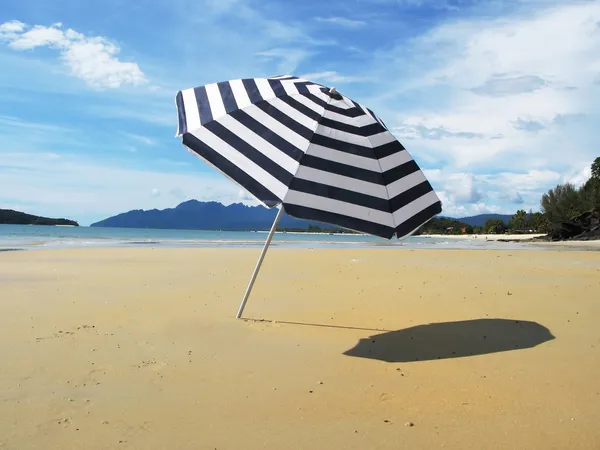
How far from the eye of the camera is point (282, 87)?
5500mm

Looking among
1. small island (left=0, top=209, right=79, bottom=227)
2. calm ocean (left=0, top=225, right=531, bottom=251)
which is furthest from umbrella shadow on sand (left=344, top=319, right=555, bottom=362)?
small island (left=0, top=209, right=79, bottom=227)

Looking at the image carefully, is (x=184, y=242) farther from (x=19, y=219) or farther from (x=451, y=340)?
(x=19, y=219)

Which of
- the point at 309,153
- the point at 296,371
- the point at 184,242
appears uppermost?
the point at 309,153

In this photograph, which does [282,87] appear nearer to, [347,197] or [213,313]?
[347,197]

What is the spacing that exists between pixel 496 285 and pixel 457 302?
258cm

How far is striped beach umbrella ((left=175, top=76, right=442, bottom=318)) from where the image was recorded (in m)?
4.79

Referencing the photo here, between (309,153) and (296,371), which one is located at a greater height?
(309,153)

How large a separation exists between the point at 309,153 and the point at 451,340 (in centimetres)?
262

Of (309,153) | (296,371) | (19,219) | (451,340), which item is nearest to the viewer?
(296,371)

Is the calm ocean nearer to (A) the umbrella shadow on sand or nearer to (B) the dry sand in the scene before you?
(B) the dry sand

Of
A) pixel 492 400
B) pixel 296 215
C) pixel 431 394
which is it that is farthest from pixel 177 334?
pixel 492 400

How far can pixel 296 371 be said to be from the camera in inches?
173

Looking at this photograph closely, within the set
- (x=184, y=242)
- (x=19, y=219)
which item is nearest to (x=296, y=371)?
(x=184, y=242)

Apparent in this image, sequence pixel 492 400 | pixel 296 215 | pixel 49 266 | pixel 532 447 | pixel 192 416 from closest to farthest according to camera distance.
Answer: pixel 532 447 → pixel 192 416 → pixel 492 400 → pixel 296 215 → pixel 49 266
